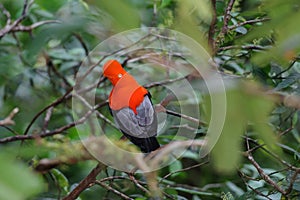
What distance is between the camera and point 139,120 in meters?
0.70

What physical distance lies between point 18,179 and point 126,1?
0.21 m

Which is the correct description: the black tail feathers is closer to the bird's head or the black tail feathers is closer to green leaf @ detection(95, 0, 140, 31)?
the bird's head

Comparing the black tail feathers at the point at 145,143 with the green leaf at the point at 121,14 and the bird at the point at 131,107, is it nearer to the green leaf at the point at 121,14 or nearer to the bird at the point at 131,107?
the bird at the point at 131,107

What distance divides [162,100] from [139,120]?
22cm

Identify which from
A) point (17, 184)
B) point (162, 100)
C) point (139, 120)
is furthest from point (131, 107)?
point (17, 184)

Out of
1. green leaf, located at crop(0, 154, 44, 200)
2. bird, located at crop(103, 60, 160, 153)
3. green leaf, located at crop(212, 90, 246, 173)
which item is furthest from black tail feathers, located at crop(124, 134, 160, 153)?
green leaf, located at crop(0, 154, 44, 200)

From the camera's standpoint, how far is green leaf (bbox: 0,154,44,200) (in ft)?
1.05

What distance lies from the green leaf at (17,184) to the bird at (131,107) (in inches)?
13.6

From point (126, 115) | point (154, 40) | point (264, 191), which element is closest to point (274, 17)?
point (126, 115)

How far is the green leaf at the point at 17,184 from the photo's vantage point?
32cm

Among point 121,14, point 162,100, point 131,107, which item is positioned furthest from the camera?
point 162,100

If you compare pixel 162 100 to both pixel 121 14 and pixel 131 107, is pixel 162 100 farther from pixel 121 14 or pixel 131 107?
pixel 121 14

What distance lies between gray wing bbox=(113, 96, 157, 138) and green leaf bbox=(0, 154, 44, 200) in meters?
0.35

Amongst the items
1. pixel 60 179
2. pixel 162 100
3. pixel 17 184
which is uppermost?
pixel 17 184
